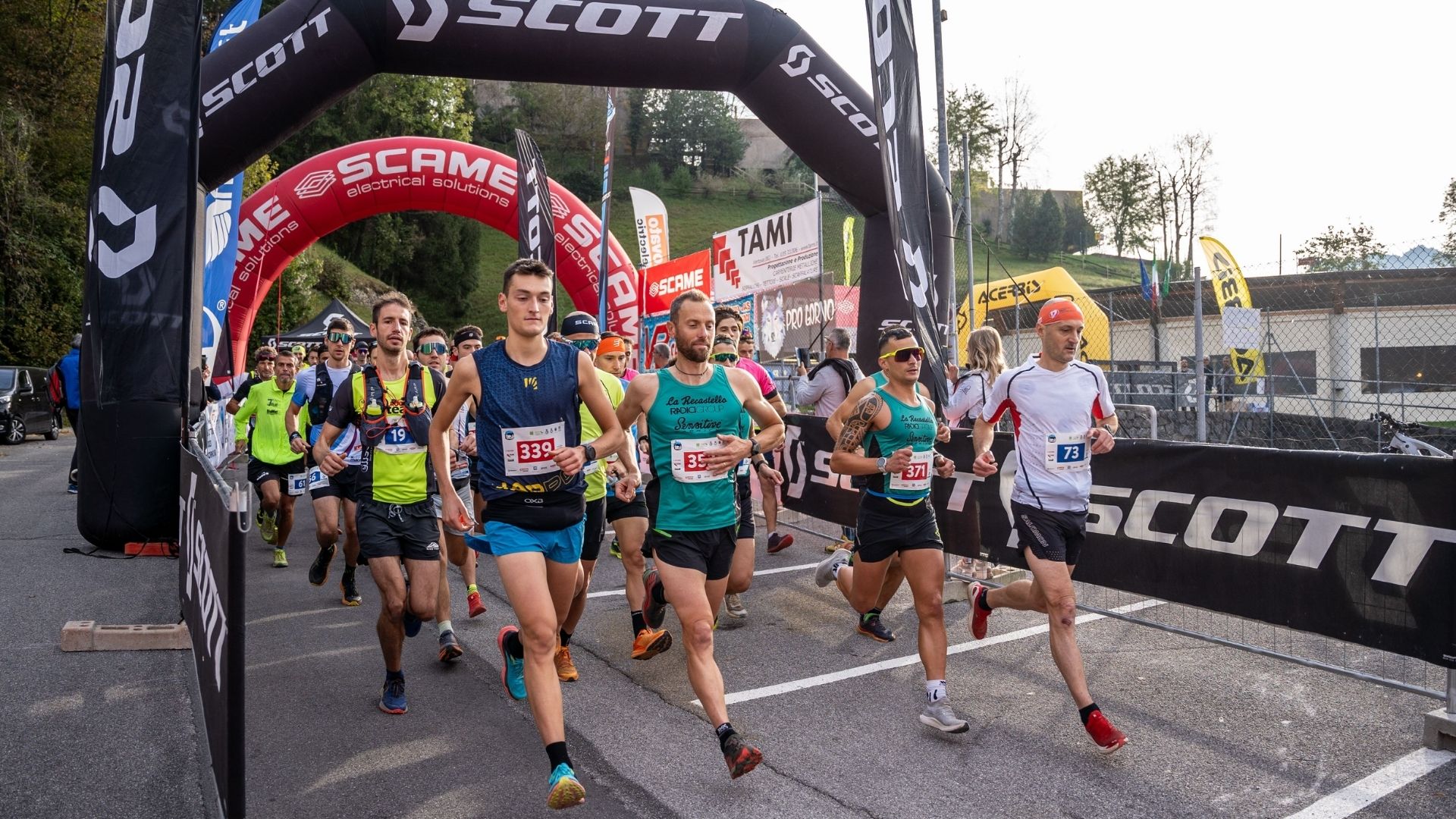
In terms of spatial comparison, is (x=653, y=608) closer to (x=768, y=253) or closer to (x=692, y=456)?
(x=692, y=456)

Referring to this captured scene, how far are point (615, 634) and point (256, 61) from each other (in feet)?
16.8

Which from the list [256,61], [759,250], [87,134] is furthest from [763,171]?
[256,61]

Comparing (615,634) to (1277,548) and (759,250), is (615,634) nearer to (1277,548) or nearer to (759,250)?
(1277,548)

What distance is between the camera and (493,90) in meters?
78.9

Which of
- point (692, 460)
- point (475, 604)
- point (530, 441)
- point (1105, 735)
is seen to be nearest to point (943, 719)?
point (1105, 735)

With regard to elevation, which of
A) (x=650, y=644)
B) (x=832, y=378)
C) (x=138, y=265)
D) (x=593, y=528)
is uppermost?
(x=138, y=265)

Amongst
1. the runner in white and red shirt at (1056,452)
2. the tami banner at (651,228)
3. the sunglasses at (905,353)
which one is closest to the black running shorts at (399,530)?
the sunglasses at (905,353)

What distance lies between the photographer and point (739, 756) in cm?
394

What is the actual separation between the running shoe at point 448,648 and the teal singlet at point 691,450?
210 cm

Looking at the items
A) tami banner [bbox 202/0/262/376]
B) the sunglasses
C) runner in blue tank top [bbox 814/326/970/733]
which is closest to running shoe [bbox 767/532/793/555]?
runner in blue tank top [bbox 814/326/970/733]

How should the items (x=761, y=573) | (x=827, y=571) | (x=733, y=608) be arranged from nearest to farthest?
1. (x=733, y=608)
2. (x=827, y=571)
3. (x=761, y=573)

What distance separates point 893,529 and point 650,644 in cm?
159

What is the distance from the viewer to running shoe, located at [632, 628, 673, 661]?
18.6ft

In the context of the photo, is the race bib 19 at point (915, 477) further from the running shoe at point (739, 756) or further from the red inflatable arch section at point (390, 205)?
the red inflatable arch section at point (390, 205)
